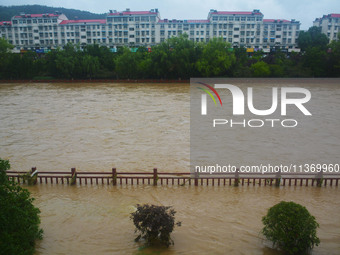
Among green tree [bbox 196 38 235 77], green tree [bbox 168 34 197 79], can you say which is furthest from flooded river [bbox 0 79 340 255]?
→ green tree [bbox 168 34 197 79]

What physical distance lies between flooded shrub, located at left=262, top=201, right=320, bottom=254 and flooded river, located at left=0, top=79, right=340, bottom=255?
0.64 meters

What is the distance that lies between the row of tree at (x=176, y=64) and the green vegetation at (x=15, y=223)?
3809cm

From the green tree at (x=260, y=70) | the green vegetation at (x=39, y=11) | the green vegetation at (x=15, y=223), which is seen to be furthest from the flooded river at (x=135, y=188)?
the green vegetation at (x=39, y=11)

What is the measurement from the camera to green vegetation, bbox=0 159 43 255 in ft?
17.3

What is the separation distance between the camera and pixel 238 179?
32.4 feet

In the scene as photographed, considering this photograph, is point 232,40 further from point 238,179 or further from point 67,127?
point 238,179

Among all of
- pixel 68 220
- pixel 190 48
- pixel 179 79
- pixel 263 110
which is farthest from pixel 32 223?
pixel 190 48

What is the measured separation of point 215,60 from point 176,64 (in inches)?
215

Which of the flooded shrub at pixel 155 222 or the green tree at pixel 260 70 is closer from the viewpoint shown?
the flooded shrub at pixel 155 222

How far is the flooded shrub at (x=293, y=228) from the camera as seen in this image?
5.92 metres

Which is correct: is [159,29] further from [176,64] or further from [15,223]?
[15,223]

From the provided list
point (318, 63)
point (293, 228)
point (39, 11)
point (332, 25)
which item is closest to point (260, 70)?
point (318, 63)

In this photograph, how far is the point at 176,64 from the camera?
43.7 meters

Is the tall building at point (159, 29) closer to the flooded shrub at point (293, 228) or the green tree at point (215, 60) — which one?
the green tree at point (215, 60)
